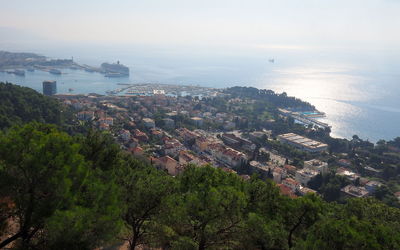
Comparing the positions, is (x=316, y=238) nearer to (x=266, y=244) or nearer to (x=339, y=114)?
(x=266, y=244)

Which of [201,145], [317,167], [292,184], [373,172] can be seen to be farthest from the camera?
[201,145]

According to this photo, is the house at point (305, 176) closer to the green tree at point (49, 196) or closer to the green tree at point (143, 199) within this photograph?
the green tree at point (143, 199)

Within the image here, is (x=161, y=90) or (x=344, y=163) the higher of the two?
(x=161, y=90)

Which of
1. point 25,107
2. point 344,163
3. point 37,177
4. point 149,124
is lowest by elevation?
point 344,163

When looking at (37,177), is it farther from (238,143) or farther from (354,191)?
(238,143)

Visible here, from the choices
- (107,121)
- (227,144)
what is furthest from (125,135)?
(227,144)

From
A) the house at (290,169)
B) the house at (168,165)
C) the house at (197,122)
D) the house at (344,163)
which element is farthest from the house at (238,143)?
A: the house at (168,165)

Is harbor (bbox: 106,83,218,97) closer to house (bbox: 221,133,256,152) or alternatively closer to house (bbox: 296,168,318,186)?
house (bbox: 221,133,256,152)
